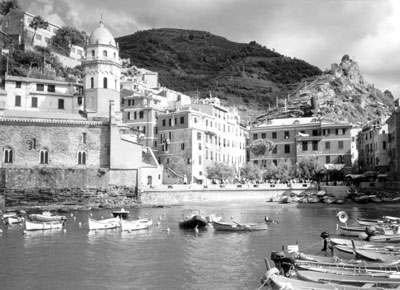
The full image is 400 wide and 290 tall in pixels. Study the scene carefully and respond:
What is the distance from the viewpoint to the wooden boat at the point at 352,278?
19241 mm

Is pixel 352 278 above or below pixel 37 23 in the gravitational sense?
below

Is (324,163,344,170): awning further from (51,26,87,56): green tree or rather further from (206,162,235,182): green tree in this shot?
(51,26,87,56): green tree

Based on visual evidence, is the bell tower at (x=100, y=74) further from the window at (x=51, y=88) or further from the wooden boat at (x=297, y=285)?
the wooden boat at (x=297, y=285)

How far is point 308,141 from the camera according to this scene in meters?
88.0

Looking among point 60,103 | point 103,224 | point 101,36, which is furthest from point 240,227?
point 101,36

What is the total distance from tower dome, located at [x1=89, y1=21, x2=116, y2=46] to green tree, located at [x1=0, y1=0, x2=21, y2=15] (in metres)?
44.2

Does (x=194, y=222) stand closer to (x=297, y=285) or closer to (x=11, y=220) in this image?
(x=11, y=220)

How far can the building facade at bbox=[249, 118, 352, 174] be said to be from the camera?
85.7 meters

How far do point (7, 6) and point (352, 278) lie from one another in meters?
109

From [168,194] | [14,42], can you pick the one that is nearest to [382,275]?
[168,194]

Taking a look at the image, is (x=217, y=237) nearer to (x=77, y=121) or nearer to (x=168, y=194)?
(x=168, y=194)

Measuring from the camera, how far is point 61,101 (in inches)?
2901

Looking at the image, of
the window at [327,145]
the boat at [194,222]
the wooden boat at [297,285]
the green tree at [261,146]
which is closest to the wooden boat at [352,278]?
the wooden boat at [297,285]

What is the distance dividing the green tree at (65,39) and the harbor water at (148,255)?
6442 centimetres
